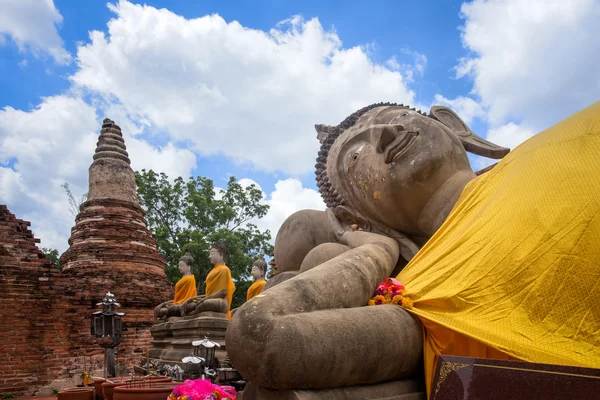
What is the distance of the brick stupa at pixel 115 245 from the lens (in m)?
12.5

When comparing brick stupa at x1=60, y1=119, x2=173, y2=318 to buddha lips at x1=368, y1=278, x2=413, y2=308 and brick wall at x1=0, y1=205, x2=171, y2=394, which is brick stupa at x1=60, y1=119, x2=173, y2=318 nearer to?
brick wall at x1=0, y1=205, x2=171, y2=394

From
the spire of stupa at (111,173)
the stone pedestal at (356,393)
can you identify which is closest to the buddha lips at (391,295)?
the stone pedestal at (356,393)

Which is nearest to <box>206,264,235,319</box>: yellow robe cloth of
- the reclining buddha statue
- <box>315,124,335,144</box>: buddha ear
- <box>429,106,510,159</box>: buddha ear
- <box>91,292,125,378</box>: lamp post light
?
<box>91,292,125,378</box>: lamp post light

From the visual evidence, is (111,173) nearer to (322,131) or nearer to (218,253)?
(218,253)

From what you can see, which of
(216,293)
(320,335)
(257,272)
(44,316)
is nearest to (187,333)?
(216,293)

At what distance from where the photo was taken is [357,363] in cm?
252

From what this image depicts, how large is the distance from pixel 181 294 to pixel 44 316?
10.3ft

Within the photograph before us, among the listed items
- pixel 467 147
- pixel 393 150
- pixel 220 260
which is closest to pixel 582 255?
pixel 393 150

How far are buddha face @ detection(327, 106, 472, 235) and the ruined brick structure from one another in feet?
30.2

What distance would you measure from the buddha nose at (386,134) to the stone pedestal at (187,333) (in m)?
5.26

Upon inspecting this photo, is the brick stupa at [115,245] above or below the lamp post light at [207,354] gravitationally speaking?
above

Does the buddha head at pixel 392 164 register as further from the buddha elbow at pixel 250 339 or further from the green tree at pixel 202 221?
the green tree at pixel 202 221

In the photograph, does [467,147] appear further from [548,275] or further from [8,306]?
[8,306]

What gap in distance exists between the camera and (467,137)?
193 inches
